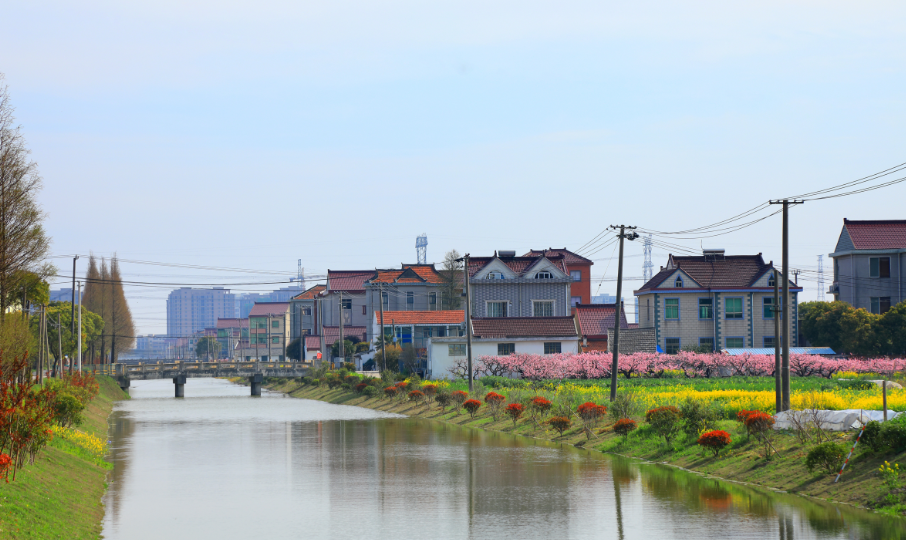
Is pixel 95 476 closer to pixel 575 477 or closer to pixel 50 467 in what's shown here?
pixel 50 467

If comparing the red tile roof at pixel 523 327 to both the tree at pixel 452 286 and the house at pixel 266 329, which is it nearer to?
the tree at pixel 452 286

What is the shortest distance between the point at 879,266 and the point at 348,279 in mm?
67368

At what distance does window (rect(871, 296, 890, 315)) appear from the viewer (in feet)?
Result: 227

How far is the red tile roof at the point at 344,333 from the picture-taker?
109 m

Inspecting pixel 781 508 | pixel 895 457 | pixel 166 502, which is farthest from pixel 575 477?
pixel 166 502

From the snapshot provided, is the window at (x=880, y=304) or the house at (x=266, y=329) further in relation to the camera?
the house at (x=266, y=329)

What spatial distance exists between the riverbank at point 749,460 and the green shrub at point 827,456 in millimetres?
246

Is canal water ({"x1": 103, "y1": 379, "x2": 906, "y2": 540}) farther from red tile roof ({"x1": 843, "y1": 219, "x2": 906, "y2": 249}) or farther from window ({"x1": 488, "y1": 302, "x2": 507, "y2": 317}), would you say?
red tile roof ({"x1": 843, "y1": 219, "x2": 906, "y2": 249})

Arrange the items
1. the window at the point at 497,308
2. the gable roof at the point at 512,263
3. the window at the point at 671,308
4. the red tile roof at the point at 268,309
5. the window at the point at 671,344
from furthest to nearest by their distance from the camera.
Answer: the red tile roof at the point at 268,309 < the gable roof at the point at 512,263 < the window at the point at 497,308 < the window at the point at 671,308 < the window at the point at 671,344

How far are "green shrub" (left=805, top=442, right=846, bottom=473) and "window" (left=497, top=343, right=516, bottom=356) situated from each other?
4191cm

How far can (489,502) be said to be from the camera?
811 inches

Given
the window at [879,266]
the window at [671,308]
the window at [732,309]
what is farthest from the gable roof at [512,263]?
the window at [879,266]

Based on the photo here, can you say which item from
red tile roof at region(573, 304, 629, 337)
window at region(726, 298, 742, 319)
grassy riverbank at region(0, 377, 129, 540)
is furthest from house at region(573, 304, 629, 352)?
grassy riverbank at region(0, 377, 129, 540)

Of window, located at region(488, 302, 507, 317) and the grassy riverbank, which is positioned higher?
window, located at region(488, 302, 507, 317)
